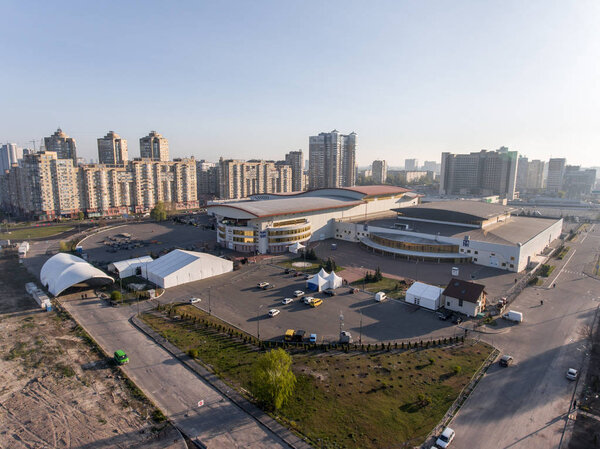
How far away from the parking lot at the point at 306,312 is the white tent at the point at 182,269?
121 cm

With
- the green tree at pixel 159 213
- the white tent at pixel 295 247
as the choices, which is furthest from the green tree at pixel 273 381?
the green tree at pixel 159 213

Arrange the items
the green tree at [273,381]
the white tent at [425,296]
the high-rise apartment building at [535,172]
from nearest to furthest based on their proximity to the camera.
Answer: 1. the green tree at [273,381]
2. the white tent at [425,296]
3. the high-rise apartment building at [535,172]

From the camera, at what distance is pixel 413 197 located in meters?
101

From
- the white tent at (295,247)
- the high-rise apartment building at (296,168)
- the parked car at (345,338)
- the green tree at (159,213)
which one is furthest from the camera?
the high-rise apartment building at (296,168)

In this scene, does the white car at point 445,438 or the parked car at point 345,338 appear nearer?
the white car at point 445,438

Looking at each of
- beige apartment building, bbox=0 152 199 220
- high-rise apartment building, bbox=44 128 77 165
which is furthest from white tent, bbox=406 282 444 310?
high-rise apartment building, bbox=44 128 77 165

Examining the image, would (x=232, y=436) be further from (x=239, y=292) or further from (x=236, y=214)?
(x=236, y=214)

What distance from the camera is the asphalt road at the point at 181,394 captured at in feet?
62.1

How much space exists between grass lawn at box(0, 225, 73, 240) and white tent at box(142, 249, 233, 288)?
46.5 meters

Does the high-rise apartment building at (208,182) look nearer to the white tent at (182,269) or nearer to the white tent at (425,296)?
the white tent at (182,269)

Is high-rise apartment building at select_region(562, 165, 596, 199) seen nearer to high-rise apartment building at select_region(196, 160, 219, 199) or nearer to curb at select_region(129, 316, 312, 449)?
high-rise apartment building at select_region(196, 160, 219, 199)

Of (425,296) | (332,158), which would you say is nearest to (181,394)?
(425,296)

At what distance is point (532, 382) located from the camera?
23.8 m

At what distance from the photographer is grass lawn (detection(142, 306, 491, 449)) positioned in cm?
1938
